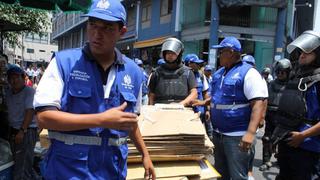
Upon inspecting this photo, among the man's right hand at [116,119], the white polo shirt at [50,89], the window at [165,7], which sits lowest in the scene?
the man's right hand at [116,119]

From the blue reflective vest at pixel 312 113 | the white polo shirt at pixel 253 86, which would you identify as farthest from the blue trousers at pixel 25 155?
the blue reflective vest at pixel 312 113

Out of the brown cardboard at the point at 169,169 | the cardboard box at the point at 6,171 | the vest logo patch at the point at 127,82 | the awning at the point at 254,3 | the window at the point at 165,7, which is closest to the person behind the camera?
the vest logo patch at the point at 127,82

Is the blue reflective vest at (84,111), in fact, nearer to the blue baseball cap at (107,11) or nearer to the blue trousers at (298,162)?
the blue baseball cap at (107,11)

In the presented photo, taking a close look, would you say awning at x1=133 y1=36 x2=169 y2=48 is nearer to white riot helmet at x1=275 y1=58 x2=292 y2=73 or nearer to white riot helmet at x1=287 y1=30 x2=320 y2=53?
white riot helmet at x1=275 y1=58 x2=292 y2=73

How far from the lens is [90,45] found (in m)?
2.41

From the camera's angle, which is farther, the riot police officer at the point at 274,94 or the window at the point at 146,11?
the window at the point at 146,11

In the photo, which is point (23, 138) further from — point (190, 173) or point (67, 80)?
point (67, 80)

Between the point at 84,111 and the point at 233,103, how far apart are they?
94.0 inches

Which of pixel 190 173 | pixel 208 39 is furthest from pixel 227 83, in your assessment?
pixel 208 39

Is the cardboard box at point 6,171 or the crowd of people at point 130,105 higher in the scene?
the crowd of people at point 130,105

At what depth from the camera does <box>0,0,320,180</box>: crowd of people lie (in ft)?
7.45

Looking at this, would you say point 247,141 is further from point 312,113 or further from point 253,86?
point 312,113

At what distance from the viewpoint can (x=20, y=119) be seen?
17.9 feet

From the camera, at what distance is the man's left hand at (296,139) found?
12.1ft
